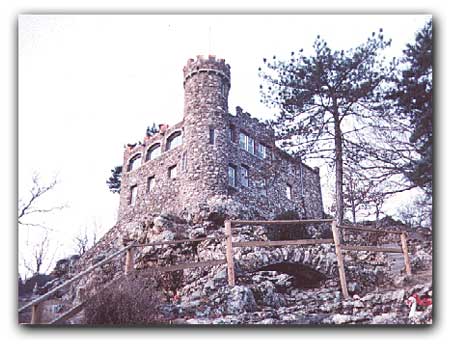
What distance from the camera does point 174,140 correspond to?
834 cm

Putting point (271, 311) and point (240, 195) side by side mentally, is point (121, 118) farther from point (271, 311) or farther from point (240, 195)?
point (271, 311)

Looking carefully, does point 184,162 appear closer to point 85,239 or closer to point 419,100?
point 85,239

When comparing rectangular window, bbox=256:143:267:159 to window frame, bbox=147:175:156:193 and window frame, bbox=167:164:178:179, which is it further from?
window frame, bbox=147:175:156:193

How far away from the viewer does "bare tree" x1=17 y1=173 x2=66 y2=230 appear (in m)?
4.07

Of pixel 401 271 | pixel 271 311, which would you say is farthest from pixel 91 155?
pixel 401 271

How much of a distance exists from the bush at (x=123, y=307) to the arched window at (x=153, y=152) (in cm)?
505

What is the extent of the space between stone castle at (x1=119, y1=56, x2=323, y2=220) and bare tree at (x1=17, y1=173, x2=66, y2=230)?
1992mm

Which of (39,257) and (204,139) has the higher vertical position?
(204,139)

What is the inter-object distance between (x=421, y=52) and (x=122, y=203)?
4722 millimetres

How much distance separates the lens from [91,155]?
4855mm

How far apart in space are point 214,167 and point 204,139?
24.7 inches

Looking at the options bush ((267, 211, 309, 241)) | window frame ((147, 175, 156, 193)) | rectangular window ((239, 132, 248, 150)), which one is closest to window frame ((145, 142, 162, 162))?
window frame ((147, 175, 156, 193))

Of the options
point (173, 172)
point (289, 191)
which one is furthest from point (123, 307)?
point (173, 172)

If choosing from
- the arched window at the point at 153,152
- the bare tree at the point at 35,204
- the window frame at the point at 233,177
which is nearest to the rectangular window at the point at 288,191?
the window frame at the point at 233,177
